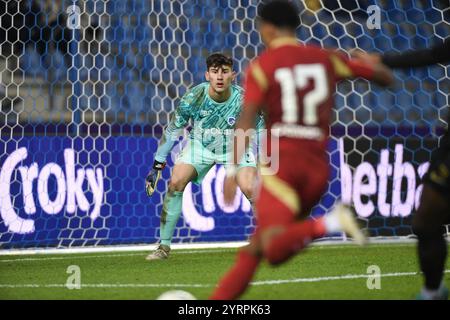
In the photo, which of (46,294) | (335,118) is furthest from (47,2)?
(46,294)

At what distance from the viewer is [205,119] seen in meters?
8.03

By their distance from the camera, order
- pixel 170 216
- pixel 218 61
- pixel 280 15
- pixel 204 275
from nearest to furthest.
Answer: pixel 280 15 → pixel 204 275 → pixel 218 61 → pixel 170 216

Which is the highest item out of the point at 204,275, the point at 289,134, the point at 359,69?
the point at 359,69

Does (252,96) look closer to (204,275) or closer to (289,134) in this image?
(289,134)

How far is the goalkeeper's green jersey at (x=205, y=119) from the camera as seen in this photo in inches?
313

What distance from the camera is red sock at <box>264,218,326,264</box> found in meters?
4.02

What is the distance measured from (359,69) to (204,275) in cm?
256

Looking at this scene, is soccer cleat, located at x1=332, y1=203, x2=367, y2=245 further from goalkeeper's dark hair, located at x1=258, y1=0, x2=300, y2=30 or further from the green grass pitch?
the green grass pitch

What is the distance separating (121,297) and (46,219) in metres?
3.90

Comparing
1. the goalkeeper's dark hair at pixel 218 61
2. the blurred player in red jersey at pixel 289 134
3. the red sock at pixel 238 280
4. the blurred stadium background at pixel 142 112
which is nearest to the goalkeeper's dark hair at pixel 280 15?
the blurred player in red jersey at pixel 289 134

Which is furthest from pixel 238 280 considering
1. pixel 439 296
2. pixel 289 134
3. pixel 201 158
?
pixel 201 158

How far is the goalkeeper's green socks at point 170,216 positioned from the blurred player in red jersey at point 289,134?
A: 3.52 m

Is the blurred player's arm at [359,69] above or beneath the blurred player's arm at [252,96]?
above

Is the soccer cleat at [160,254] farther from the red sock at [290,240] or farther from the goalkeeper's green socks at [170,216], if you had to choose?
the red sock at [290,240]
